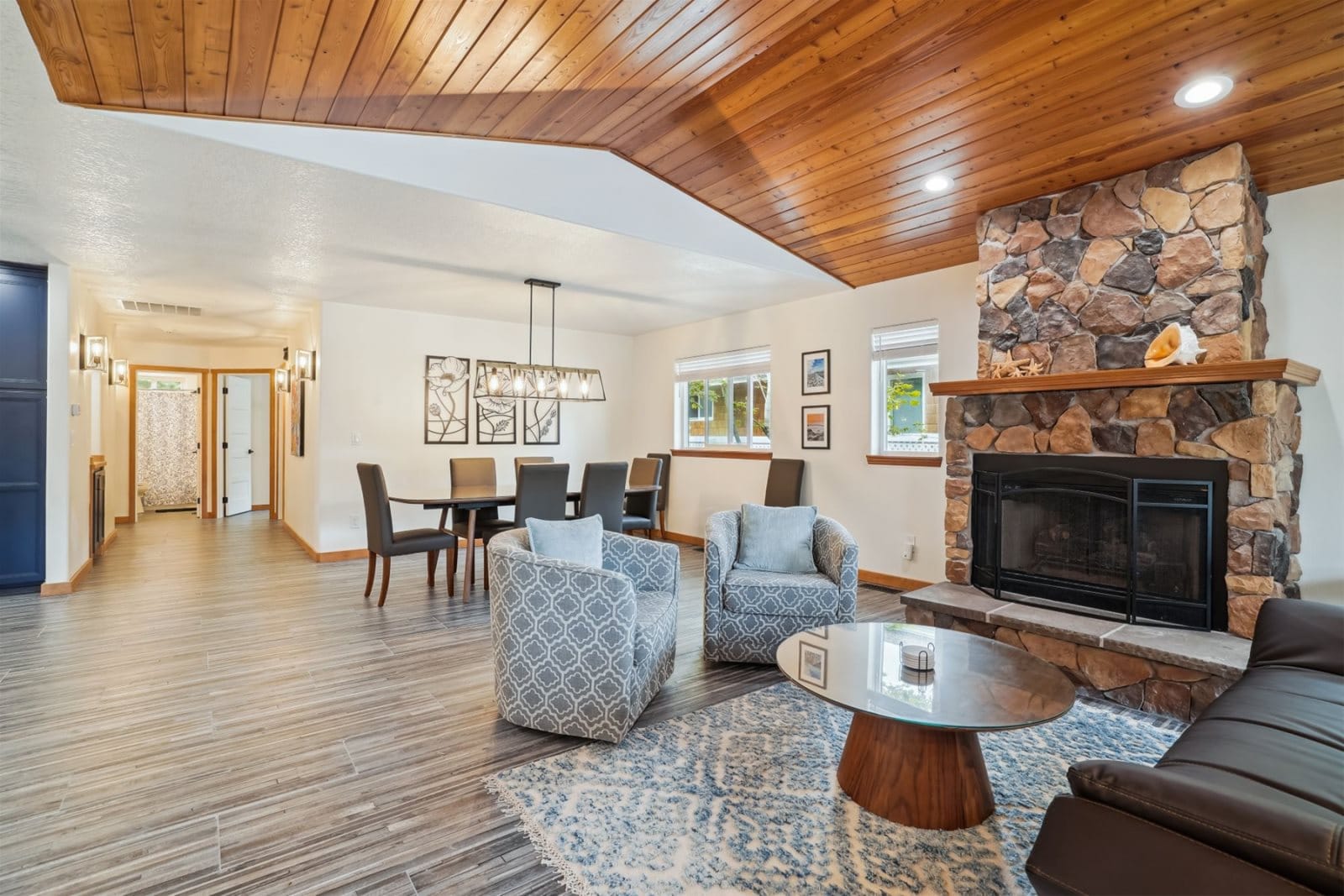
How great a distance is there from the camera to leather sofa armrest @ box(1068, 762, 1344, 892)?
3.50ft

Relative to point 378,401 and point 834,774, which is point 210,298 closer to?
point 378,401

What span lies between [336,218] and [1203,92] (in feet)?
14.0

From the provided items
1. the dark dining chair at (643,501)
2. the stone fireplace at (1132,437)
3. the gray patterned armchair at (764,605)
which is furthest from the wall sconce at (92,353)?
the stone fireplace at (1132,437)

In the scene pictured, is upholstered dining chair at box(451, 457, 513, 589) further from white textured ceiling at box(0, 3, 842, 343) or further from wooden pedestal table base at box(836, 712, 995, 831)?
wooden pedestal table base at box(836, 712, 995, 831)

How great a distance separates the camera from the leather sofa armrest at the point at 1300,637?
6.88ft

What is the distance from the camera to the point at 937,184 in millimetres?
3629

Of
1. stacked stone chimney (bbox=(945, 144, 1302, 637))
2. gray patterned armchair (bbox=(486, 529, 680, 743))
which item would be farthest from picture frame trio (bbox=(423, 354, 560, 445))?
stacked stone chimney (bbox=(945, 144, 1302, 637))

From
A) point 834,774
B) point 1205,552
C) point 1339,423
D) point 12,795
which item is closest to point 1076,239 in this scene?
point 1339,423

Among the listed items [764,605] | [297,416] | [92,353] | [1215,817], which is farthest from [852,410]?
[92,353]

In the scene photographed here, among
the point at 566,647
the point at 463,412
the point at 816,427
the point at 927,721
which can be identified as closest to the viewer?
the point at 927,721

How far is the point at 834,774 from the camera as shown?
7.38ft

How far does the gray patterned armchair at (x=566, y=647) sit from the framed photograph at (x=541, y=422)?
467cm

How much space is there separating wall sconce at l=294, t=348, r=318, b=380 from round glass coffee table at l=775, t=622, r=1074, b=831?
5.71m

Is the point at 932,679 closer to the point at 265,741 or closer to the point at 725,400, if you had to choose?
the point at 265,741
